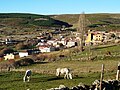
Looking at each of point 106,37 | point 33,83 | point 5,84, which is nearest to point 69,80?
point 33,83

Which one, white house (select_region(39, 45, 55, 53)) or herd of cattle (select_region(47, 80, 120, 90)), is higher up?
herd of cattle (select_region(47, 80, 120, 90))

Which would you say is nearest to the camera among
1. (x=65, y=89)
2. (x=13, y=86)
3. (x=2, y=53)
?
(x=65, y=89)

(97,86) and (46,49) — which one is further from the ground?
(97,86)

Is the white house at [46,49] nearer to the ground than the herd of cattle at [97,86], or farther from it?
nearer to the ground

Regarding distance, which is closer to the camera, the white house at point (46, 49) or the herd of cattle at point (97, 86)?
the herd of cattle at point (97, 86)

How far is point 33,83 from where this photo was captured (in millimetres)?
34750

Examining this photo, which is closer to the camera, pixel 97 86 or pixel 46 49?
pixel 97 86

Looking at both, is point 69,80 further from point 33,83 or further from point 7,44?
point 7,44

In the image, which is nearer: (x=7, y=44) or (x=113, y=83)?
(x=113, y=83)

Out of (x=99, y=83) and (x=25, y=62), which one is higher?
(x=99, y=83)

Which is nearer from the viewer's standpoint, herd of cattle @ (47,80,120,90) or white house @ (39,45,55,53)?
herd of cattle @ (47,80,120,90)

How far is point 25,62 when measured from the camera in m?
80.8

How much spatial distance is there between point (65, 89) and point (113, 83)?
5.69m

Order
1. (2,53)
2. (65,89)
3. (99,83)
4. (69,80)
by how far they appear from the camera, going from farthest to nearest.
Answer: (2,53), (69,80), (99,83), (65,89)
